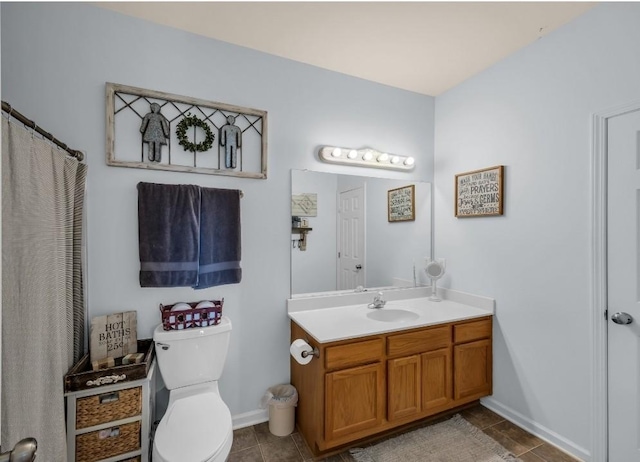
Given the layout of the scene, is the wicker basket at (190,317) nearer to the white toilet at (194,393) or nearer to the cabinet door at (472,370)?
the white toilet at (194,393)

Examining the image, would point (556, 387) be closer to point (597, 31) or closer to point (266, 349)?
point (266, 349)

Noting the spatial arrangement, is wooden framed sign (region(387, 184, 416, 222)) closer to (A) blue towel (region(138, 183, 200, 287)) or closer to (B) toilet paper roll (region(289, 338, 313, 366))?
(B) toilet paper roll (region(289, 338, 313, 366))

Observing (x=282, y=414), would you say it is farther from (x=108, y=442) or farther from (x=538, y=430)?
(x=538, y=430)

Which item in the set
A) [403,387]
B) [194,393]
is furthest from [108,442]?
[403,387]

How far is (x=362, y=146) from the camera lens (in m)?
2.59

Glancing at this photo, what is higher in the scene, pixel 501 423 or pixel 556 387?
pixel 556 387

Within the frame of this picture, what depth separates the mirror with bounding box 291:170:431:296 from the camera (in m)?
2.35

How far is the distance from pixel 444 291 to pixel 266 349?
1.55 m

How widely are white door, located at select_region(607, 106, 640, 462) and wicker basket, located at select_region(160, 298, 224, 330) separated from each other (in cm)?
222

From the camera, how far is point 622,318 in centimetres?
168

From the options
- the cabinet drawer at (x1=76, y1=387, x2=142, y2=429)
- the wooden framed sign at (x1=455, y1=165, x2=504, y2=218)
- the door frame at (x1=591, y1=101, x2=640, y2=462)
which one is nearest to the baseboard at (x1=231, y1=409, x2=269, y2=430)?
the cabinet drawer at (x1=76, y1=387, x2=142, y2=429)

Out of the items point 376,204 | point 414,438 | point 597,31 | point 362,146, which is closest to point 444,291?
point 376,204

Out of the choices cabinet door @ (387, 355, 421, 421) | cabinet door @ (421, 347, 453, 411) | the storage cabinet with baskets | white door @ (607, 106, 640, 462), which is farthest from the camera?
cabinet door @ (421, 347, 453, 411)

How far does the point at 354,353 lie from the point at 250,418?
93cm
